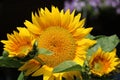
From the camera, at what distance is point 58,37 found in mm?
1237

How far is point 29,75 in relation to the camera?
127 cm

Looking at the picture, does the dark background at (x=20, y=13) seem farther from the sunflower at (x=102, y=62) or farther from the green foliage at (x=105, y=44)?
the sunflower at (x=102, y=62)

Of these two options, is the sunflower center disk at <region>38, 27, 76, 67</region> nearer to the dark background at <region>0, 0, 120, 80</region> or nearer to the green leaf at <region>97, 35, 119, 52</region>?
the green leaf at <region>97, 35, 119, 52</region>

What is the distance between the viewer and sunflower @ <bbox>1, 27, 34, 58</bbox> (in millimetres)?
1204

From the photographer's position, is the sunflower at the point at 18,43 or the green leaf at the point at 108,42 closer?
the sunflower at the point at 18,43

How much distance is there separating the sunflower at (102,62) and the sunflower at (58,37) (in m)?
0.04

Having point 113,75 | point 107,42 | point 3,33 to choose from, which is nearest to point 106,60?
point 113,75

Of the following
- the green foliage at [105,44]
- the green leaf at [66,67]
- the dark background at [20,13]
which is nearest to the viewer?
the green leaf at [66,67]

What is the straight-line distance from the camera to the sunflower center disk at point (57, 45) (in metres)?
1.22

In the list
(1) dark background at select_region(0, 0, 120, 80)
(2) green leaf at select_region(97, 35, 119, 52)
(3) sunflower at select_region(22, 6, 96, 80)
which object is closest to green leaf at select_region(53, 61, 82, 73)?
(3) sunflower at select_region(22, 6, 96, 80)

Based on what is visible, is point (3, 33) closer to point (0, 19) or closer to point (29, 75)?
point (0, 19)

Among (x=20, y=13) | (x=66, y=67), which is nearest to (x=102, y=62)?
(x=66, y=67)

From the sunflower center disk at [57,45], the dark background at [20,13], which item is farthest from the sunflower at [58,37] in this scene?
the dark background at [20,13]

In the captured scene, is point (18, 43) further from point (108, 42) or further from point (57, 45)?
point (108, 42)
